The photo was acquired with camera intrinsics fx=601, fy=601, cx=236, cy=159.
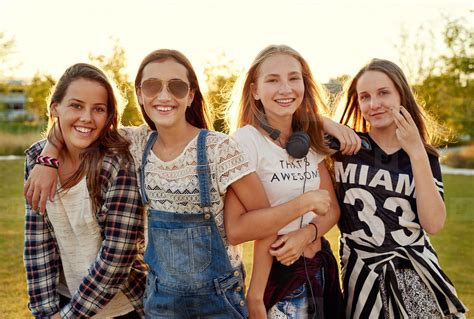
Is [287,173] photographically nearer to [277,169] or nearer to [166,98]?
[277,169]

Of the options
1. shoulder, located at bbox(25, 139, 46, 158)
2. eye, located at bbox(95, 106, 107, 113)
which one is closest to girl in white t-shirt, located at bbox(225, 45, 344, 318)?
eye, located at bbox(95, 106, 107, 113)

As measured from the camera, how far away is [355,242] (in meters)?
3.17

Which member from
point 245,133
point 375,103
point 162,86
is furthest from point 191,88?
point 375,103

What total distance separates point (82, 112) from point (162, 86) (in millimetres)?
456

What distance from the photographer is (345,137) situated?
10.3 ft

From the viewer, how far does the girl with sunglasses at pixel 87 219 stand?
9.48ft

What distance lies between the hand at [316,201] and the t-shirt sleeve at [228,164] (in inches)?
11.2

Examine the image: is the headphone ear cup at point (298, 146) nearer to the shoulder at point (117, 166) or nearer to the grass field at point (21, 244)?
the shoulder at point (117, 166)

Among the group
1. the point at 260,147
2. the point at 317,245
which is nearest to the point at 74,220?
the point at 260,147

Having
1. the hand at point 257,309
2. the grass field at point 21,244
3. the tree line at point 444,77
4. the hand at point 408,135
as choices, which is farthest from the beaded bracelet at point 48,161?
the tree line at point 444,77

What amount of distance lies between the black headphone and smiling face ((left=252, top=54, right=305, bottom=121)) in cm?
11

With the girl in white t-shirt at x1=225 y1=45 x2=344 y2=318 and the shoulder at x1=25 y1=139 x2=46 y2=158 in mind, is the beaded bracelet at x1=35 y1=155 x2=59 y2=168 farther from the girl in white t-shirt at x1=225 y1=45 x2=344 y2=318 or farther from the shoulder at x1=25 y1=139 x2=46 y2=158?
the girl in white t-shirt at x1=225 y1=45 x2=344 y2=318

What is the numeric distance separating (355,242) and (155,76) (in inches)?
53.1

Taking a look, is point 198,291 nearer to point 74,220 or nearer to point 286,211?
point 286,211
